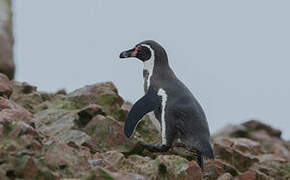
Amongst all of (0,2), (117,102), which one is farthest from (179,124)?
(0,2)

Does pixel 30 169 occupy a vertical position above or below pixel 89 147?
above

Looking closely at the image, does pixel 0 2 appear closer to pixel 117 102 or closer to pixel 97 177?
pixel 117 102

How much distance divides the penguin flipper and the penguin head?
0.57m

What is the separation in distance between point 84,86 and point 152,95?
4.10 ft

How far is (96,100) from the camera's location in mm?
7465

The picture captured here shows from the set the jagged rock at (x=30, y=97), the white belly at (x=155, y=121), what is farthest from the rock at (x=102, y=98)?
the white belly at (x=155, y=121)

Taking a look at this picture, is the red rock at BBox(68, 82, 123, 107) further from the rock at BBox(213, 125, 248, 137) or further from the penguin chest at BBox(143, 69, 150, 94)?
the rock at BBox(213, 125, 248, 137)

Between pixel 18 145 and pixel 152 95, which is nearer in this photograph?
pixel 18 145

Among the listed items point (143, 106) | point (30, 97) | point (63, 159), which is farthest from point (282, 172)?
point (63, 159)

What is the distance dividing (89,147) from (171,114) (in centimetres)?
88

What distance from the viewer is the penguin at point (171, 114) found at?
6.28 m

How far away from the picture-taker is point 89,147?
19.9 feet

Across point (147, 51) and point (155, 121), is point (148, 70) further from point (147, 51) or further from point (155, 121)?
point (155, 121)

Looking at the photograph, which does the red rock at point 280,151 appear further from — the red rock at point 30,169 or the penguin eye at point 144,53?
the red rock at point 30,169
